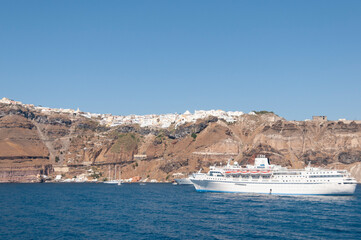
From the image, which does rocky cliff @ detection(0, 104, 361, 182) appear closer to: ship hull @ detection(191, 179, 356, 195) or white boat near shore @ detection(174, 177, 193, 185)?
white boat near shore @ detection(174, 177, 193, 185)

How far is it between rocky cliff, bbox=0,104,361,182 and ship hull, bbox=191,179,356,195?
171ft

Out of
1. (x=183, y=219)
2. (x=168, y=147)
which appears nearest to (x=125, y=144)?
(x=168, y=147)

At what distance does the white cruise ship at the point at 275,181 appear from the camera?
270 feet

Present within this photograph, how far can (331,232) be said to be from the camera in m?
45.5

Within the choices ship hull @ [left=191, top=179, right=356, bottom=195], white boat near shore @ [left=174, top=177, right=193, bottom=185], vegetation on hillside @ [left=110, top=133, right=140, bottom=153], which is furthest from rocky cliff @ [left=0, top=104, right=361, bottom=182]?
ship hull @ [left=191, top=179, right=356, bottom=195]

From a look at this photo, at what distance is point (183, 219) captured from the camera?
5406 centimetres

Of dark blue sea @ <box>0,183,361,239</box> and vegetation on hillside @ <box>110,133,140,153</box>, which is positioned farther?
vegetation on hillside @ <box>110,133,140,153</box>

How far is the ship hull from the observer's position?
269 ft

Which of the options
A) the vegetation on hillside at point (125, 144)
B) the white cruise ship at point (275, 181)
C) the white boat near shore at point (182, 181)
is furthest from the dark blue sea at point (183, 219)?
the vegetation on hillside at point (125, 144)

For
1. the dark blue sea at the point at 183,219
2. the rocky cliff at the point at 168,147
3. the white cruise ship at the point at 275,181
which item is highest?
the rocky cliff at the point at 168,147

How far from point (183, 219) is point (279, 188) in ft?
126

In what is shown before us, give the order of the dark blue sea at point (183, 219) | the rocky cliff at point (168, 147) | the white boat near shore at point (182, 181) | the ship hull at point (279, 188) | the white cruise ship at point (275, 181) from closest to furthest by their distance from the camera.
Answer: the dark blue sea at point (183, 219)
the ship hull at point (279, 188)
the white cruise ship at point (275, 181)
the white boat near shore at point (182, 181)
the rocky cliff at point (168, 147)

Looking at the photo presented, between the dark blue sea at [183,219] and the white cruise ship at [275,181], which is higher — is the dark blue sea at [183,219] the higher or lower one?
the lower one

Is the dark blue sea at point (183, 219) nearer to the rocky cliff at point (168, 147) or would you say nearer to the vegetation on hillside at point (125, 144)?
the rocky cliff at point (168, 147)
